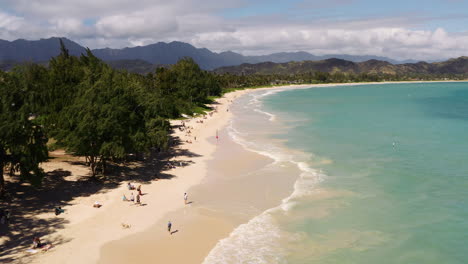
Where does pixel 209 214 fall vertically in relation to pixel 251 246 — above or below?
above

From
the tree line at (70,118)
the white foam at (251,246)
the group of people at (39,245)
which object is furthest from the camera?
the tree line at (70,118)

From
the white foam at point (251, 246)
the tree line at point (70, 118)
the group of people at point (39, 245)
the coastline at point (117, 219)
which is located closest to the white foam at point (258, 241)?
the white foam at point (251, 246)

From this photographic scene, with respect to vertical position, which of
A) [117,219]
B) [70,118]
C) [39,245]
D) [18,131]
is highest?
[70,118]

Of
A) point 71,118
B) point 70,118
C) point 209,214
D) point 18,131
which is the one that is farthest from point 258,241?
point 70,118

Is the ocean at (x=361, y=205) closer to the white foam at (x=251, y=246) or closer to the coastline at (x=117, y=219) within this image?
the white foam at (x=251, y=246)

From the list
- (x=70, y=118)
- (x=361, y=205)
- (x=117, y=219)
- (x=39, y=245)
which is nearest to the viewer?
(x=39, y=245)

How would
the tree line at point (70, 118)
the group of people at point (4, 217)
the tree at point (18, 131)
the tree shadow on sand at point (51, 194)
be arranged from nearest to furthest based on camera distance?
the tree shadow on sand at point (51, 194) < the group of people at point (4, 217) < the tree at point (18, 131) < the tree line at point (70, 118)

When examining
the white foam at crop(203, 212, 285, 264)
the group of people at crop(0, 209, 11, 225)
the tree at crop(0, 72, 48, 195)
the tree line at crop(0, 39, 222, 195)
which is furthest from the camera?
the tree line at crop(0, 39, 222, 195)

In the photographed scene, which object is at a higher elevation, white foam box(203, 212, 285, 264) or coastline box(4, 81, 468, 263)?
coastline box(4, 81, 468, 263)

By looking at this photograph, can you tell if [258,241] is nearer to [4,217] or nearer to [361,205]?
[361,205]

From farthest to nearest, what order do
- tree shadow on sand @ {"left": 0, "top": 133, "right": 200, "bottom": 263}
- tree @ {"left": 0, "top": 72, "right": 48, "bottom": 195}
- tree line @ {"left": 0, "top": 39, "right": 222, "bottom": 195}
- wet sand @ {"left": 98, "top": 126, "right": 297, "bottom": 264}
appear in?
1. tree line @ {"left": 0, "top": 39, "right": 222, "bottom": 195}
2. tree @ {"left": 0, "top": 72, "right": 48, "bottom": 195}
3. tree shadow on sand @ {"left": 0, "top": 133, "right": 200, "bottom": 263}
4. wet sand @ {"left": 98, "top": 126, "right": 297, "bottom": 264}

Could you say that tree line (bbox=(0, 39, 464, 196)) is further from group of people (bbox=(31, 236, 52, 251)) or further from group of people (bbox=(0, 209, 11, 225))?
group of people (bbox=(31, 236, 52, 251))

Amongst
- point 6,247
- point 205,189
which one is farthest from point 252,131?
point 6,247

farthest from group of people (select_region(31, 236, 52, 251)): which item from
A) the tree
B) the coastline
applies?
the tree
